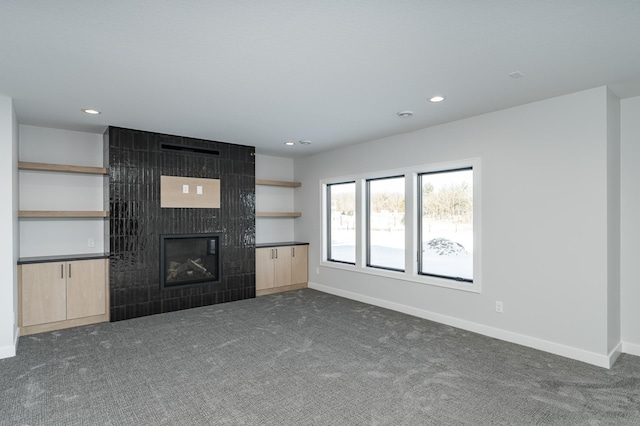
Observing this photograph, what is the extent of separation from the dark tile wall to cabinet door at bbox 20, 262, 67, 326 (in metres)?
0.55

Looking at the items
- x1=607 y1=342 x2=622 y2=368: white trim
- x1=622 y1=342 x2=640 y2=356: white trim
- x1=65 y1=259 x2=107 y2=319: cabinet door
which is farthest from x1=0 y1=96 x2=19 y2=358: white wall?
x1=622 y1=342 x2=640 y2=356: white trim

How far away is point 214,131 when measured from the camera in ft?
16.7

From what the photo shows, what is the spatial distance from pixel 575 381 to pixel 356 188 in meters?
Result: 3.84

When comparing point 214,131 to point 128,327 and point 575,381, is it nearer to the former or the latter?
point 128,327

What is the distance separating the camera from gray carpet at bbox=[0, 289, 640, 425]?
2.50 m

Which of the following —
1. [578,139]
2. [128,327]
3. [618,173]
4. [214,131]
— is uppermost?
[214,131]

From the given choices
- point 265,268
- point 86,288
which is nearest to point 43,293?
point 86,288

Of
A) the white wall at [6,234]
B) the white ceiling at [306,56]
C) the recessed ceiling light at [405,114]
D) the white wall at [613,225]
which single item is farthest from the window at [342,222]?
the white wall at [6,234]

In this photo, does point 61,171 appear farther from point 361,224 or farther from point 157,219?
point 361,224

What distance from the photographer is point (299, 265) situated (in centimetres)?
685

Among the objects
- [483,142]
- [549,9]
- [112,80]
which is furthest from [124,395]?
[483,142]

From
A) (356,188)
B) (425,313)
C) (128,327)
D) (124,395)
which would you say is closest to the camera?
(124,395)

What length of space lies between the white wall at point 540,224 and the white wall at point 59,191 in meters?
4.74

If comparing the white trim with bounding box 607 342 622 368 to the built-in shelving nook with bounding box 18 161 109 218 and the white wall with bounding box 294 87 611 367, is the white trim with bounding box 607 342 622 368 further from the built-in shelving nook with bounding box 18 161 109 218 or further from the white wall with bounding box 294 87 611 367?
the built-in shelving nook with bounding box 18 161 109 218
